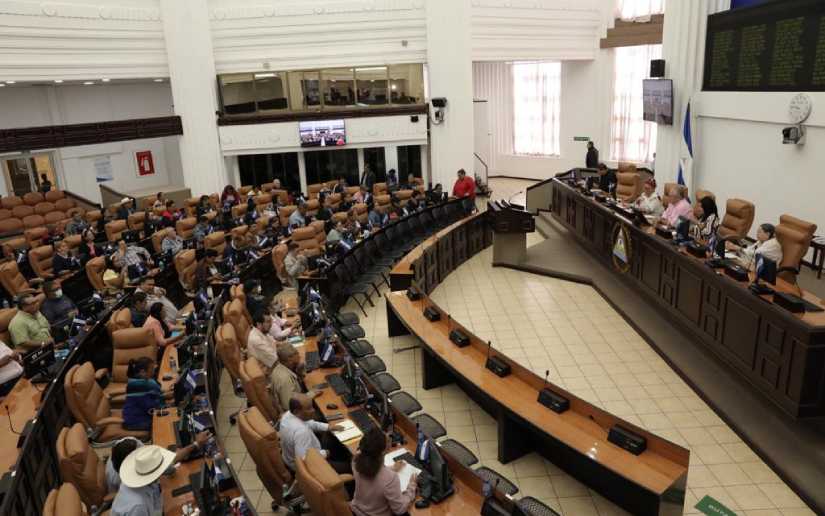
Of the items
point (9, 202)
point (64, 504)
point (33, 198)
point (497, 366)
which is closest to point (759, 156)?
point (497, 366)

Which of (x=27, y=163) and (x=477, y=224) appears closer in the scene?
(x=477, y=224)

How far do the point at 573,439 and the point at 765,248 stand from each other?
4623mm

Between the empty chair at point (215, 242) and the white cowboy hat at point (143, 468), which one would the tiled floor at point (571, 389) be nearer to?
the white cowboy hat at point (143, 468)

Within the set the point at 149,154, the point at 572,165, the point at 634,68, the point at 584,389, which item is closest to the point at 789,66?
the point at 584,389

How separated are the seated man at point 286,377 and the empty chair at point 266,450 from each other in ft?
3.17

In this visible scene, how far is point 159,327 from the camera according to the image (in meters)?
8.24

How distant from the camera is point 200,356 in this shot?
24.0 ft

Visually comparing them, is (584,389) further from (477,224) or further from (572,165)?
(572,165)

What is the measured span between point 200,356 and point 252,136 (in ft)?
42.8

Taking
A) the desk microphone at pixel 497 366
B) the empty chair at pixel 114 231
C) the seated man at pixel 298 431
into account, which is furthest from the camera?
the empty chair at pixel 114 231

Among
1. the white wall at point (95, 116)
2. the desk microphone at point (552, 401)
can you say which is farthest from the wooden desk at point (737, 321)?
the white wall at point (95, 116)

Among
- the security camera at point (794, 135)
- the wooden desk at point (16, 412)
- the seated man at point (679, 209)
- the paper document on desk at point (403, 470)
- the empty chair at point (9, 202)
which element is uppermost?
the security camera at point (794, 135)

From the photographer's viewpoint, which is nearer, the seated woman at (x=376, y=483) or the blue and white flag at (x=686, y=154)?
the seated woman at (x=376, y=483)

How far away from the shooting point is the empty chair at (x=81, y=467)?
16.3 feet
